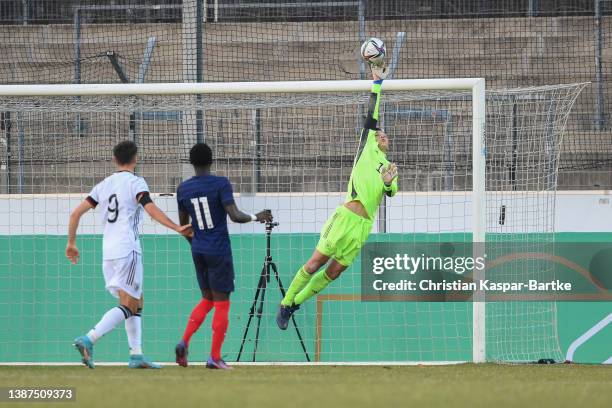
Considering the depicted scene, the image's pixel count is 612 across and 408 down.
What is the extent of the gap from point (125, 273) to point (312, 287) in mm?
2157

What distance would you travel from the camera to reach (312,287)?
1050cm

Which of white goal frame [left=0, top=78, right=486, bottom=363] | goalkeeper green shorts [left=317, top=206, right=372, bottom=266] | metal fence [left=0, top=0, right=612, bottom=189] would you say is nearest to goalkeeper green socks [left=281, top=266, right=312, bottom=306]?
goalkeeper green shorts [left=317, top=206, right=372, bottom=266]

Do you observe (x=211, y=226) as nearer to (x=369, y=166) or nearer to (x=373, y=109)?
(x=369, y=166)

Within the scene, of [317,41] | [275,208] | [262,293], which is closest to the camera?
[262,293]

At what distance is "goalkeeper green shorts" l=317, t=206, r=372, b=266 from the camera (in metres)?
10.5

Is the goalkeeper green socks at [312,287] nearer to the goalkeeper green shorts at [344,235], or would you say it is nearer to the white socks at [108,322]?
the goalkeeper green shorts at [344,235]

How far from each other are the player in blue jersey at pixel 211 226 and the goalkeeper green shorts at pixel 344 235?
5.02ft

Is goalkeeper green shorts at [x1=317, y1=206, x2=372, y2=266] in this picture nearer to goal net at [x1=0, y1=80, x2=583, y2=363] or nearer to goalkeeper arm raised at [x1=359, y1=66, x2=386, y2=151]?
goalkeeper arm raised at [x1=359, y1=66, x2=386, y2=151]

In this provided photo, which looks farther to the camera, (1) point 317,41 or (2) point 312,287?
(1) point 317,41

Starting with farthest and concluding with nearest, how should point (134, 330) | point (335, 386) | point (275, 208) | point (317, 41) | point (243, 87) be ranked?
point (317, 41)
point (275, 208)
point (243, 87)
point (134, 330)
point (335, 386)

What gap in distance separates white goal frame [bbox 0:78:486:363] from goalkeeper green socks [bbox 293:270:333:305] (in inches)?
63.5

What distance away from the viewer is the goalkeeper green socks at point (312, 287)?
10484 mm

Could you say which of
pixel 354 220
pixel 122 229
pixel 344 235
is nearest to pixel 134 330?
pixel 122 229

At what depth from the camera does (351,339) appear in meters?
12.2
